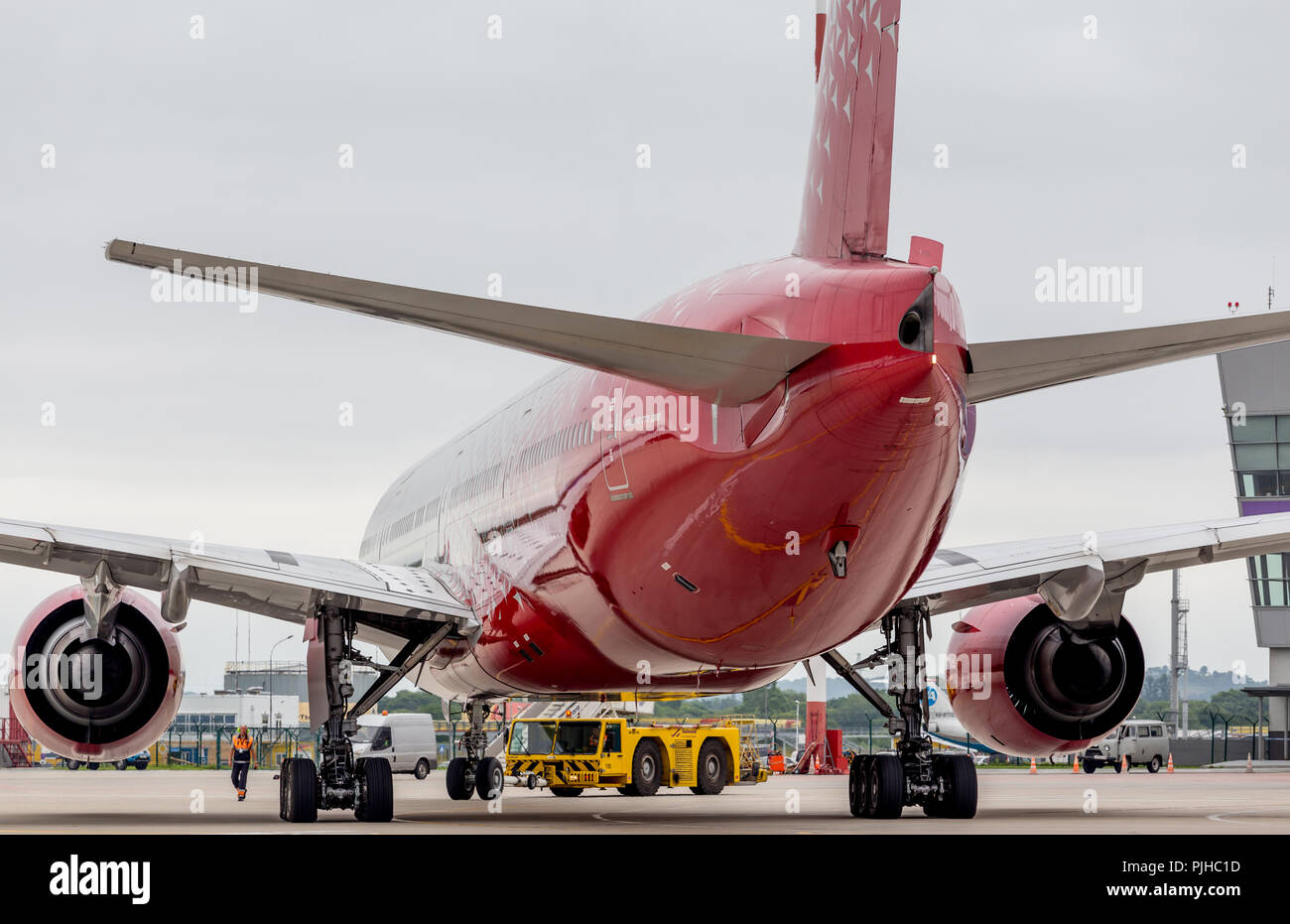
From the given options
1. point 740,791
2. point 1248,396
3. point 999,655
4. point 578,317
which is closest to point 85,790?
point 740,791

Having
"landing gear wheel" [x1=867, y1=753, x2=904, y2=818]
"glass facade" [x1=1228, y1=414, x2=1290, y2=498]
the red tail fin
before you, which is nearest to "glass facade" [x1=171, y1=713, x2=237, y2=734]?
"glass facade" [x1=1228, y1=414, x2=1290, y2=498]

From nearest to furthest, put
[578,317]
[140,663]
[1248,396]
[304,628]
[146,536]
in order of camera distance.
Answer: [578,317], [146,536], [140,663], [304,628], [1248,396]

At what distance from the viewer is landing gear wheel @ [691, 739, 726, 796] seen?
99.4 ft

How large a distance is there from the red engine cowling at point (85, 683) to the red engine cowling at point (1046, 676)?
9.77 meters

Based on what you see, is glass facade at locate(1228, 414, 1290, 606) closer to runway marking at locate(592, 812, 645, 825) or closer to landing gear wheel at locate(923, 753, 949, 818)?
runway marking at locate(592, 812, 645, 825)

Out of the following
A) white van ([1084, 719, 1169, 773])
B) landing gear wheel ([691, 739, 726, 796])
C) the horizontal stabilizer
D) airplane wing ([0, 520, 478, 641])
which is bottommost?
white van ([1084, 719, 1169, 773])

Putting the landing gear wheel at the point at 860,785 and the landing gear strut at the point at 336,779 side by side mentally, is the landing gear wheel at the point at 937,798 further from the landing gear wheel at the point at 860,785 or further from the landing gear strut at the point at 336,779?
the landing gear strut at the point at 336,779

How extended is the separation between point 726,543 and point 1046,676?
8096 millimetres

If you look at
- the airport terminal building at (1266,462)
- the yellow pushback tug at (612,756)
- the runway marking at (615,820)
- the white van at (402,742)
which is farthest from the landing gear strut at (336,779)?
the airport terminal building at (1266,462)

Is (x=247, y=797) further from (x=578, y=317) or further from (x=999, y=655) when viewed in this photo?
(x=578, y=317)

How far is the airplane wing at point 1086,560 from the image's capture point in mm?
17578

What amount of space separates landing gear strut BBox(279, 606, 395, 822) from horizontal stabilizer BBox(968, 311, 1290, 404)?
8106 mm
